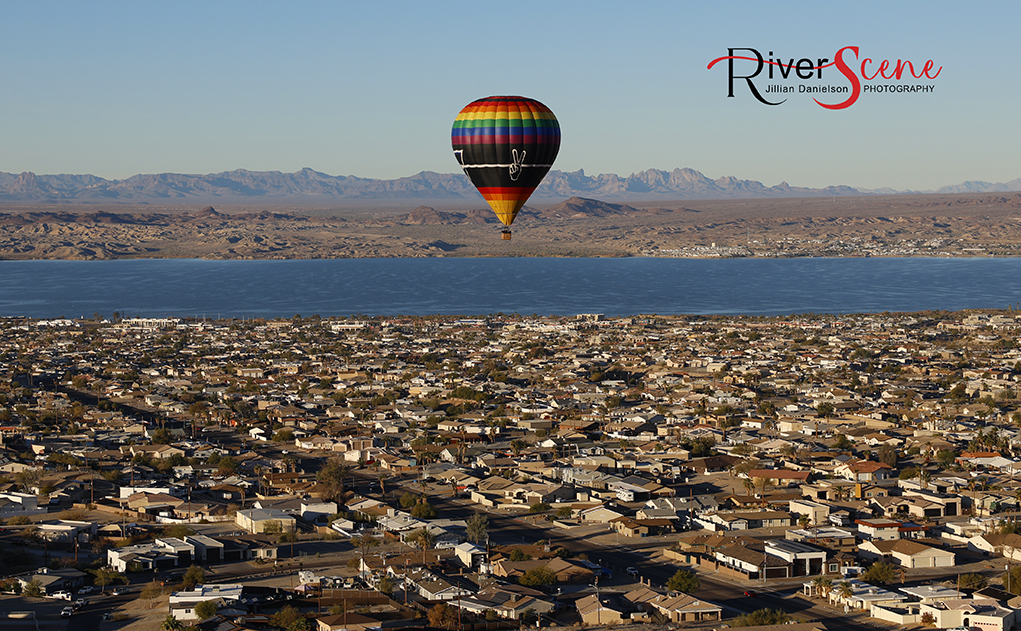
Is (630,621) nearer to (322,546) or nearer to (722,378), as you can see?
(322,546)

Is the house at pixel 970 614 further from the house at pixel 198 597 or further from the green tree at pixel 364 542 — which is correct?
the house at pixel 198 597

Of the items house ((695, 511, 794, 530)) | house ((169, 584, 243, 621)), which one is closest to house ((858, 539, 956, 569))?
house ((695, 511, 794, 530))

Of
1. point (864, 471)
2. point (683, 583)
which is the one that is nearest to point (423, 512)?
point (683, 583)

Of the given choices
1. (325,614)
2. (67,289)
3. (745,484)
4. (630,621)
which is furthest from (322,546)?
(67,289)

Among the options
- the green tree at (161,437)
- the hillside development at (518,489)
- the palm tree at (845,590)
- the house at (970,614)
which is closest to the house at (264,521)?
the hillside development at (518,489)

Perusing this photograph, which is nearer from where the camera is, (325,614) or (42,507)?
(325,614)

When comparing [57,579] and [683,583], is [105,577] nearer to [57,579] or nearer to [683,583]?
[57,579]

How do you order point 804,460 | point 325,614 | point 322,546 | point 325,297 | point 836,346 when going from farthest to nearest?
point 325,297 → point 836,346 → point 804,460 → point 322,546 → point 325,614

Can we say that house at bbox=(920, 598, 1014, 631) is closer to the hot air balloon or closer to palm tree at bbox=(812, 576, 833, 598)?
palm tree at bbox=(812, 576, 833, 598)
